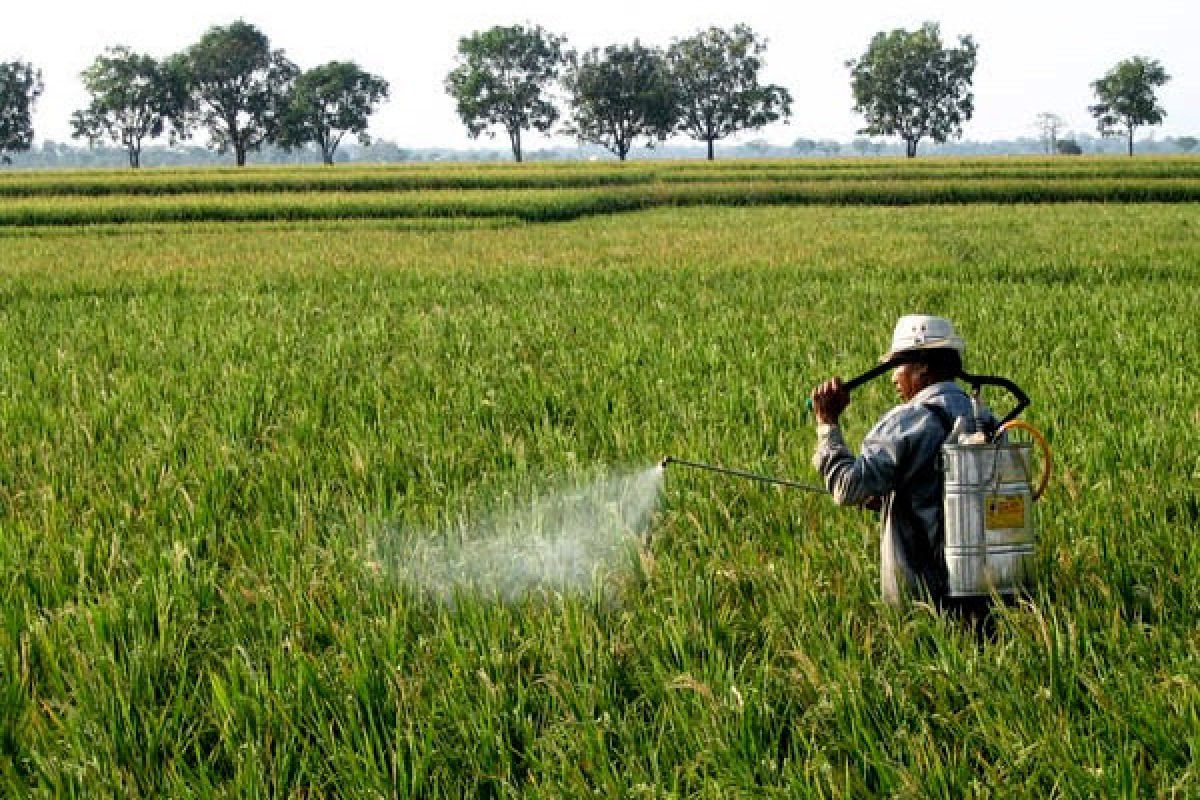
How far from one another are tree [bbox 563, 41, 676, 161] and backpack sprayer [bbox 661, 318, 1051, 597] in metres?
83.6

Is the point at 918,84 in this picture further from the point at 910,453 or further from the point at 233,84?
the point at 910,453

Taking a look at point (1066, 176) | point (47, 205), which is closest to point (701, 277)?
point (47, 205)

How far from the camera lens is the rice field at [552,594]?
2188 mm

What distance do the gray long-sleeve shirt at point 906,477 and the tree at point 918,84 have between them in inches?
3485

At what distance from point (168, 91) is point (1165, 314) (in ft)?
Result: 286

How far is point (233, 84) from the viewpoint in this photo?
85938 millimetres

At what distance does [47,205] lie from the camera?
80.8 ft

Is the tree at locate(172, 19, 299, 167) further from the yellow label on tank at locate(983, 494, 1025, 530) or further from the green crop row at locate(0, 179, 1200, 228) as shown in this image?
the yellow label on tank at locate(983, 494, 1025, 530)

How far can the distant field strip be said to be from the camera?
23.9m

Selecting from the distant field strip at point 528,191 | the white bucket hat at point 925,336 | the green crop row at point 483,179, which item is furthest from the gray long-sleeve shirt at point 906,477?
the green crop row at point 483,179

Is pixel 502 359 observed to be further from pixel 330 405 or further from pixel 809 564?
pixel 809 564

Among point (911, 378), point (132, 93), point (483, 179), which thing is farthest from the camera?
point (132, 93)

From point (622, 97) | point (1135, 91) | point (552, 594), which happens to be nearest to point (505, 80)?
point (622, 97)

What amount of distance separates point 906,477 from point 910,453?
58 mm
